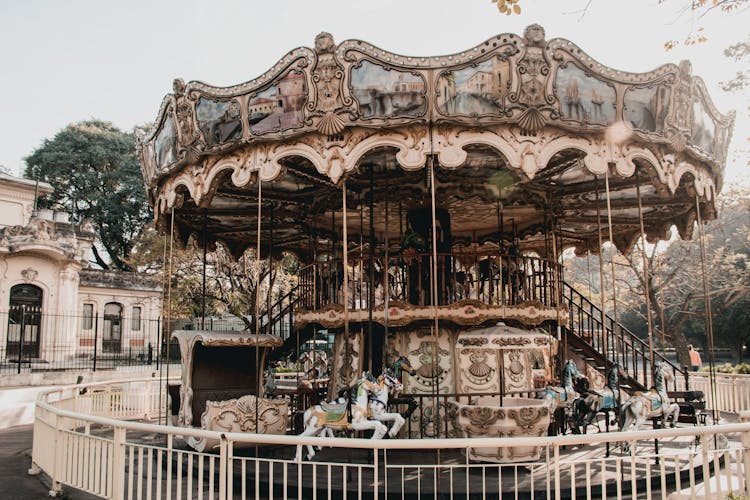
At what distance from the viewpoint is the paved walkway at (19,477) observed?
7.27 meters

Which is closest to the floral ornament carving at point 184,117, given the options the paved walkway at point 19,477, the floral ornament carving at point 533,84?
the floral ornament carving at point 533,84

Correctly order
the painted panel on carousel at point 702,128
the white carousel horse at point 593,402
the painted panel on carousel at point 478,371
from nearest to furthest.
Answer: the painted panel on carousel at point 702,128 < the white carousel horse at point 593,402 < the painted panel on carousel at point 478,371

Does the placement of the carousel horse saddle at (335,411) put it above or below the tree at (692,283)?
below

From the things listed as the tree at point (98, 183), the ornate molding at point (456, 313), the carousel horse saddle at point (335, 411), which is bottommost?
the carousel horse saddle at point (335, 411)

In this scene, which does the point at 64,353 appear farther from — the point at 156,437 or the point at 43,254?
the point at 156,437

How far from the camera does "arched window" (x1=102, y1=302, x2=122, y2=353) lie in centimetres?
3403

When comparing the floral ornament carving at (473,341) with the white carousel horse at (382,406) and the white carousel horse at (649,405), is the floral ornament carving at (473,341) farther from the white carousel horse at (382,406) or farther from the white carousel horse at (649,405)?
the white carousel horse at (649,405)

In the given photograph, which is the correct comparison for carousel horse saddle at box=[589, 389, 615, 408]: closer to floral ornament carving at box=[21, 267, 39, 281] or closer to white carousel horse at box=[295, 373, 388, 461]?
white carousel horse at box=[295, 373, 388, 461]

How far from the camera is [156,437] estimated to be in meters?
11.5

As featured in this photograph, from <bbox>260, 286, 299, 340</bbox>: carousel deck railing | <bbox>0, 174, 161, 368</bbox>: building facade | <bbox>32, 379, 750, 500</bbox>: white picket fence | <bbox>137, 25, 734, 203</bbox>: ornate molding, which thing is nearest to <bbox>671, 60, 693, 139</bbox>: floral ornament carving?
<bbox>137, 25, 734, 203</bbox>: ornate molding

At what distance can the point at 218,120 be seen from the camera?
862 cm

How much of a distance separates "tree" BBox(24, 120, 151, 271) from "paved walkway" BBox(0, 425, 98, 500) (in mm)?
36335

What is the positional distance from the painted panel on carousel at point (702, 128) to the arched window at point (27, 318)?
2811 centimetres

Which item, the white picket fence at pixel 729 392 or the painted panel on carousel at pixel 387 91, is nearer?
the painted panel on carousel at pixel 387 91
